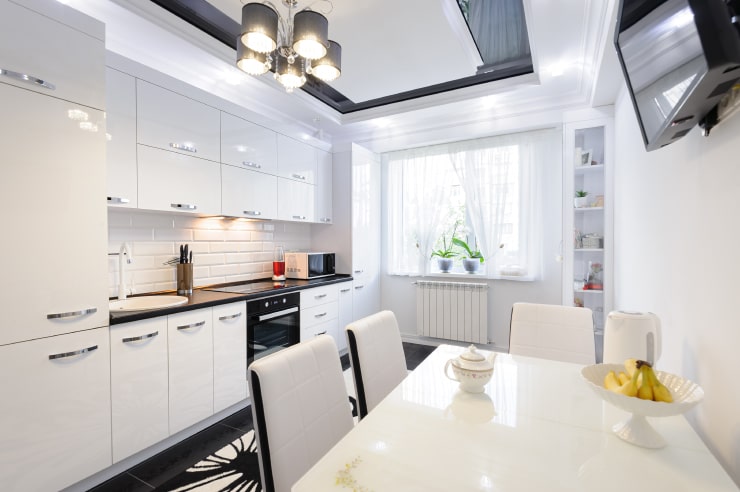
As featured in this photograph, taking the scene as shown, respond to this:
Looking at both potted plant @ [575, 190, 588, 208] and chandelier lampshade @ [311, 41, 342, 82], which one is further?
potted plant @ [575, 190, 588, 208]

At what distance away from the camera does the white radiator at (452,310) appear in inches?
153

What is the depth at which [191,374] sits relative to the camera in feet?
7.23

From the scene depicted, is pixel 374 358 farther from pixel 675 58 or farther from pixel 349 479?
pixel 675 58

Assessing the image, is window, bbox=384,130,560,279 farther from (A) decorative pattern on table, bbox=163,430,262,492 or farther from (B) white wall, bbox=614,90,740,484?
(A) decorative pattern on table, bbox=163,430,262,492

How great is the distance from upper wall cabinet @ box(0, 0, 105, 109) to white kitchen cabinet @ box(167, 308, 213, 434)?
1.27 metres

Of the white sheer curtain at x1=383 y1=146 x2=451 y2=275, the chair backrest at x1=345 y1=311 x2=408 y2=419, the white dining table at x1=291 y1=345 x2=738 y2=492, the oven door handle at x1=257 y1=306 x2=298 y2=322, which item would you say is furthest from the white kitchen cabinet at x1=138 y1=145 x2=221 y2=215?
the white sheer curtain at x1=383 y1=146 x2=451 y2=275

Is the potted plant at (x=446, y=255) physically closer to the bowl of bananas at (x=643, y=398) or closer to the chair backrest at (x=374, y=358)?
the chair backrest at (x=374, y=358)

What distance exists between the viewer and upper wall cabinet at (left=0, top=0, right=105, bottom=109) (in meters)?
1.51

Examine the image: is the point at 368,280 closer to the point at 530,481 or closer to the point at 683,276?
the point at 683,276

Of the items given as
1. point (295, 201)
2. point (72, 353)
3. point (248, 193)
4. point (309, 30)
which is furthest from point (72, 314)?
point (295, 201)

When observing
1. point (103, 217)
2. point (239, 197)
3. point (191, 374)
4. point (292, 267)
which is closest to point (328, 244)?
point (292, 267)

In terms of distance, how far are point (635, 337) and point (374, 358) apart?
3.36 ft

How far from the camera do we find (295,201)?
11.6 feet

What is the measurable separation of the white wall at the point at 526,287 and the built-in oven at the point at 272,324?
171 centimetres
